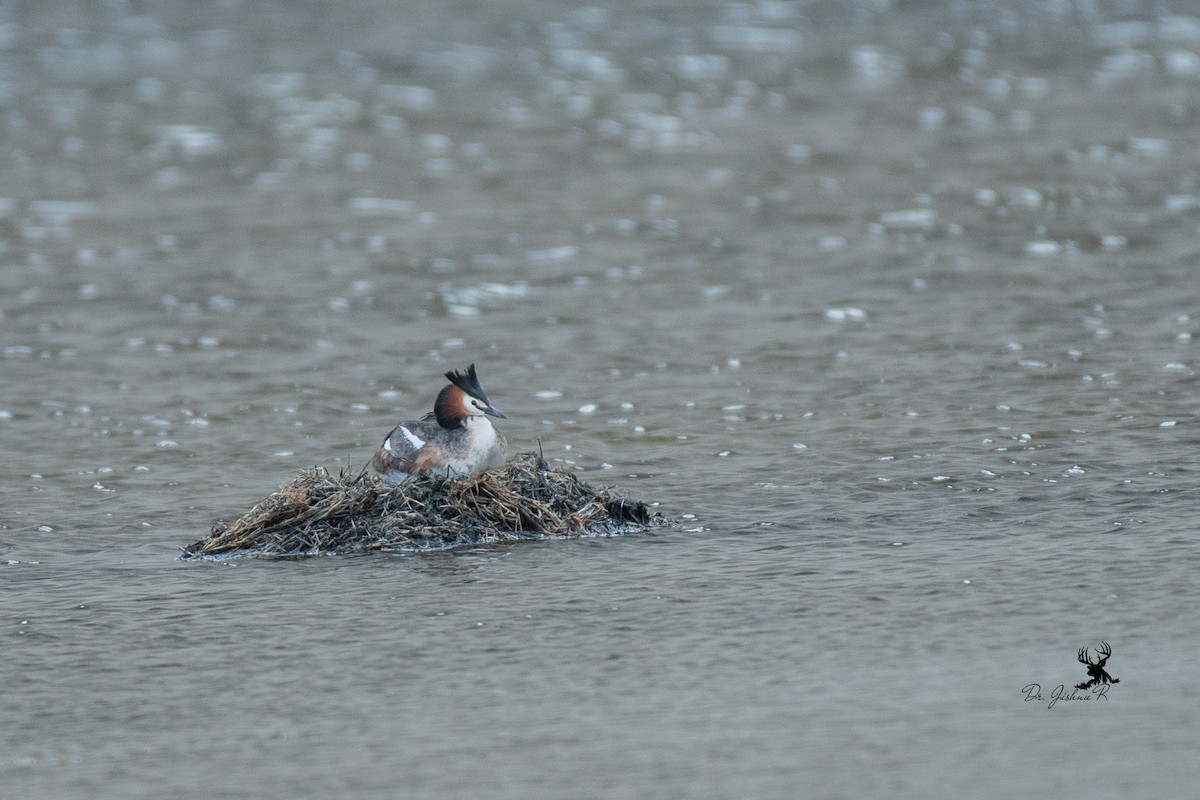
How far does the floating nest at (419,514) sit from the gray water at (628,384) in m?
0.22

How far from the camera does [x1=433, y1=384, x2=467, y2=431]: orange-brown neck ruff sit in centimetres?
995

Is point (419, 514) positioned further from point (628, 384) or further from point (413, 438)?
point (628, 384)

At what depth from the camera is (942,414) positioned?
12219 mm

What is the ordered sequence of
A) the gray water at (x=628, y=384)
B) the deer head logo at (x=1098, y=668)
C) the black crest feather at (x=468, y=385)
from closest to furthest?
the gray water at (x=628, y=384) → the deer head logo at (x=1098, y=668) → the black crest feather at (x=468, y=385)

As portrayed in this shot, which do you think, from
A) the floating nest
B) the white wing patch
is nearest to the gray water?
the floating nest

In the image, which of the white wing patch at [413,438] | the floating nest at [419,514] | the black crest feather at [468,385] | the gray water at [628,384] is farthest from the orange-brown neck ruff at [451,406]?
the gray water at [628,384]

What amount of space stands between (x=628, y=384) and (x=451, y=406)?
371 cm

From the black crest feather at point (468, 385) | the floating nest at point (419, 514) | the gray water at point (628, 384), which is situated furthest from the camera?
the black crest feather at point (468, 385)

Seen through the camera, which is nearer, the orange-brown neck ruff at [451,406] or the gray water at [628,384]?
→ the gray water at [628,384]

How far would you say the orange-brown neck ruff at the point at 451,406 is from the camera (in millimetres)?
9953

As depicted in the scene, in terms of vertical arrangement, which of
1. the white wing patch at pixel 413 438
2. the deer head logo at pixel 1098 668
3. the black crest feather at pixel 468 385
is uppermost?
the black crest feather at pixel 468 385

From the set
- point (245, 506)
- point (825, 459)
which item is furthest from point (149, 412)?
point (825, 459)

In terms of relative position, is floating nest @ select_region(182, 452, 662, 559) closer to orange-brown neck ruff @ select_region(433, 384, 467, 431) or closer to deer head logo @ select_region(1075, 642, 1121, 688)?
orange-brown neck ruff @ select_region(433, 384, 467, 431)

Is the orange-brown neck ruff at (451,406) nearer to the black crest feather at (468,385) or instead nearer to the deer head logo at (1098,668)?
the black crest feather at (468,385)
